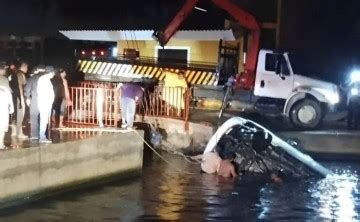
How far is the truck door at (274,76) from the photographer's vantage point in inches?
934

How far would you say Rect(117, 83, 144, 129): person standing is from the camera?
19.7 meters

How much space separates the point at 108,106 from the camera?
19938 mm

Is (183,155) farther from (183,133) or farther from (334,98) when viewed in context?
(334,98)

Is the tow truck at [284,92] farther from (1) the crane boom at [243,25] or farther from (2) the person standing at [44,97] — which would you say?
(2) the person standing at [44,97]

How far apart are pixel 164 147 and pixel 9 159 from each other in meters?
8.10

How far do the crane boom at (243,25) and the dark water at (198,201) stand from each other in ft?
22.4

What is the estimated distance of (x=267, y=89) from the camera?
24062 mm

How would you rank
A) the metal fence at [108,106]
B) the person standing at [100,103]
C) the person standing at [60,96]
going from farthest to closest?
1. the metal fence at [108,106]
2. the person standing at [100,103]
3. the person standing at [60,96]

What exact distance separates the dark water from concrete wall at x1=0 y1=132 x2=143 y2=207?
0.98 ft

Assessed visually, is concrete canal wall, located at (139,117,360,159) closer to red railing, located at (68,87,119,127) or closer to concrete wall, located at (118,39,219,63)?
red railing, located at (68,87,119,127)

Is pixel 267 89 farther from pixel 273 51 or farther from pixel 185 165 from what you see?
pixel 185 165

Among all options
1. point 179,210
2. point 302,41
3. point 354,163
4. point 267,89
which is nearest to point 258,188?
point 179,210

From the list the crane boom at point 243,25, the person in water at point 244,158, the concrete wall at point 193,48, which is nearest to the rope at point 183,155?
the person in water at point 244,158

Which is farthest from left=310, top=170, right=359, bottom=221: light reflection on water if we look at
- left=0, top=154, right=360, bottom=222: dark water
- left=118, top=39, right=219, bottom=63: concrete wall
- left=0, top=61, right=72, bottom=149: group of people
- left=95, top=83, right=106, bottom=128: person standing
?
left=118, top=39, right=219, bottom=63: concrete wall
